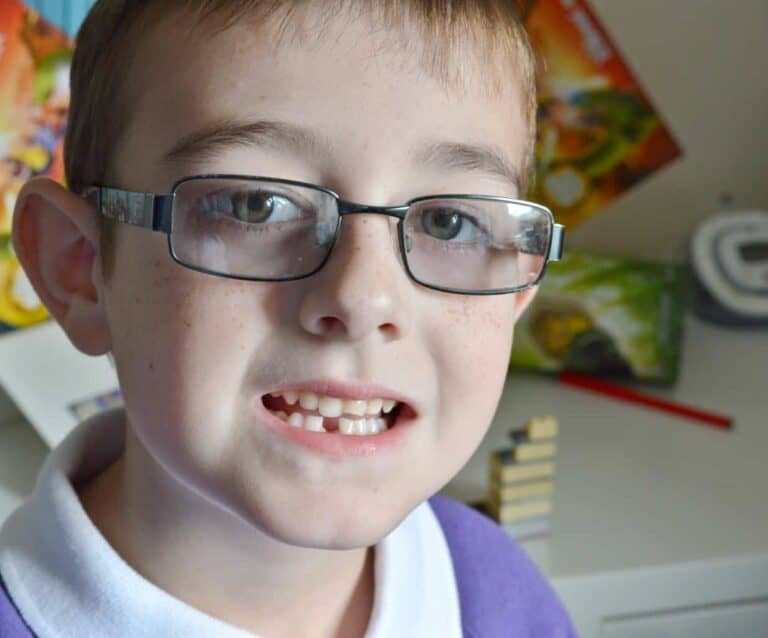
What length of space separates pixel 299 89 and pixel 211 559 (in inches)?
11.2

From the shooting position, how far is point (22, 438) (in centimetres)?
97

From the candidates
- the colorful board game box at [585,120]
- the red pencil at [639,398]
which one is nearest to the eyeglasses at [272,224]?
the red pencil at [639,398]

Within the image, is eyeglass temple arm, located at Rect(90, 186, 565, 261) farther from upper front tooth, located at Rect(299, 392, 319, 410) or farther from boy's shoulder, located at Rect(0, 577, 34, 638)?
boy's shoulder, located at Rect(0, 577, 34, 638)

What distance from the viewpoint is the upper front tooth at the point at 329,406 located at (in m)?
0.48

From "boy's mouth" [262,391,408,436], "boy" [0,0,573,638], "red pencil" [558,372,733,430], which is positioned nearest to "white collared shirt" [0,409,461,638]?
"boy" [0,0,573,638]

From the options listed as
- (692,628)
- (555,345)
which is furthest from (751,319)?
(692,628)

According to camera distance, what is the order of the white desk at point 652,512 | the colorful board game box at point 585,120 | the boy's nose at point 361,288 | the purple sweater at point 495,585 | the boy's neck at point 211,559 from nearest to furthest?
the boy's nose at point 361,288 < the boy's neck at point 211,559 < the purple sweater at point 495,585 < the white desk at point 652,512 < the colorful board game box at point 585,120

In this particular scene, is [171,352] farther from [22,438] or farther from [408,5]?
[22,438]

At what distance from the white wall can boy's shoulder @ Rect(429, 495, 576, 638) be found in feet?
2.37

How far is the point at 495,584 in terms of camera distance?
70 cm

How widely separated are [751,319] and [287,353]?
989mm

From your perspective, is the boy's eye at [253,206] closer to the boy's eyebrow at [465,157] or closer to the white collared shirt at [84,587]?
the boy's eyebrow at [465,157]

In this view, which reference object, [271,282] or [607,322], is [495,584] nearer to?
[271,282]

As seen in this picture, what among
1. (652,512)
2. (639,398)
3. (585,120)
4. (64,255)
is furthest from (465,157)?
(585,120)
